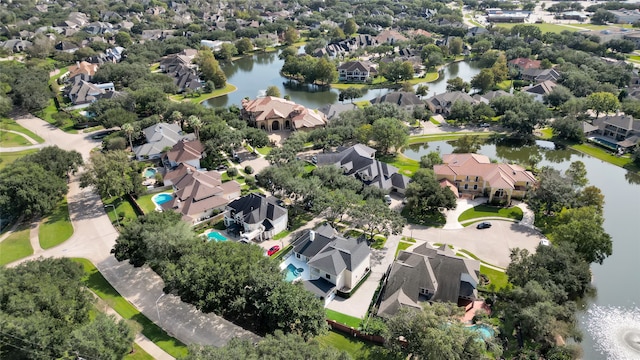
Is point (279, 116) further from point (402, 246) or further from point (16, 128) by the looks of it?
point (16, 128)

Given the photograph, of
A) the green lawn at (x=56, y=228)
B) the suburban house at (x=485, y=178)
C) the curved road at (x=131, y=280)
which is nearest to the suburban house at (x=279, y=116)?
the suburban house at (x=485, y=178)

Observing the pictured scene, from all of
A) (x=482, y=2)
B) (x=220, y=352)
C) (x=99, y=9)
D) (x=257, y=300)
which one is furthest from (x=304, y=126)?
(x=482, y=2)

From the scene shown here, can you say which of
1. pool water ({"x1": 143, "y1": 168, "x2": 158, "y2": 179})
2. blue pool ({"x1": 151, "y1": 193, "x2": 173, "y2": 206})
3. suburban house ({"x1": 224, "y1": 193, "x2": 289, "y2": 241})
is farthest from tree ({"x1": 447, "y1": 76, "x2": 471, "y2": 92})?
blue pool ({"x1": 151, "y1": 193, "x2": 173, "y2": 206})

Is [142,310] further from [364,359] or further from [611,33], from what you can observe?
[611,33]

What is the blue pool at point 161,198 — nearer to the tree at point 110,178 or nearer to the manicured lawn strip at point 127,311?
the tree at point 110,178

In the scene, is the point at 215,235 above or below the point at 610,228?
above

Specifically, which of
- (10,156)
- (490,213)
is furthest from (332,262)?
(10,156)
